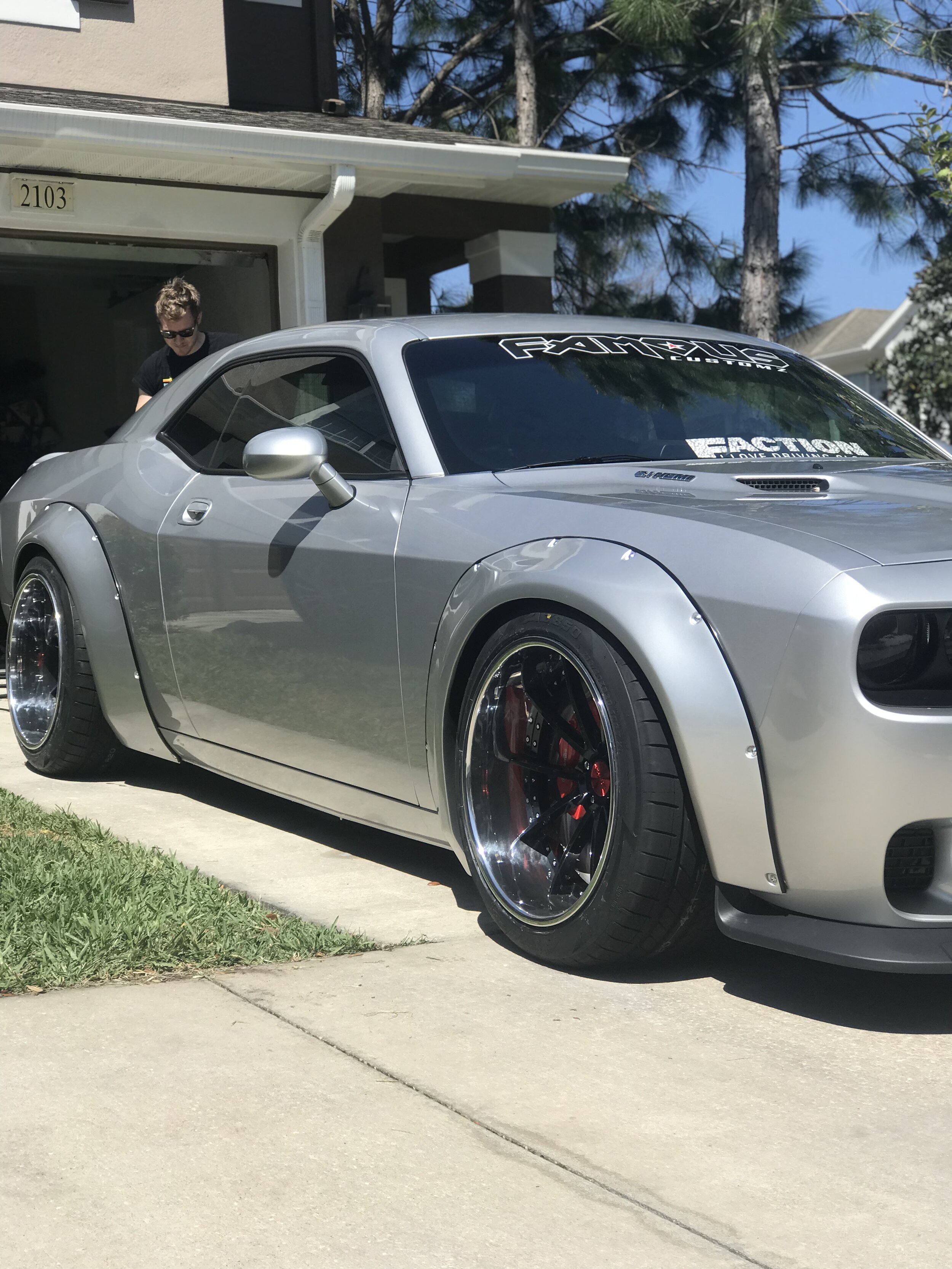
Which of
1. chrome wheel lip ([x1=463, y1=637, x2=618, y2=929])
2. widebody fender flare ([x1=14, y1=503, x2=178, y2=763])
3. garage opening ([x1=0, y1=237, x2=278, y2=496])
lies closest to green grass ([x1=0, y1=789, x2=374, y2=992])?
chrome wheel lip ([x1=463, y1=637, x2=618, y2=929])

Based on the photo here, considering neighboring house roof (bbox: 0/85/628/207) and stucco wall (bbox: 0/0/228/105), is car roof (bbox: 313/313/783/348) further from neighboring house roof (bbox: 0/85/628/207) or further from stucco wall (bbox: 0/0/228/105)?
stucco wall (bbox: 0/0/228/105)

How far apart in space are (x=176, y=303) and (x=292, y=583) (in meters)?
2.78

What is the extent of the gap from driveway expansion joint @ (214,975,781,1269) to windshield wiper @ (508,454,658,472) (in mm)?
1364

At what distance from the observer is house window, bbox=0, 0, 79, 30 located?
977cm

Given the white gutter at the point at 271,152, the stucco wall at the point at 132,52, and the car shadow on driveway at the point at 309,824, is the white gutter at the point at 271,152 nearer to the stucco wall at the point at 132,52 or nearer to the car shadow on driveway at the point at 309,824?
the stucco wall at the point at 132,52

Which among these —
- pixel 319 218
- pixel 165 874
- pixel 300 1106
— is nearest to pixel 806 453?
pixel 165 874

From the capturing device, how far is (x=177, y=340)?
6.36 meters

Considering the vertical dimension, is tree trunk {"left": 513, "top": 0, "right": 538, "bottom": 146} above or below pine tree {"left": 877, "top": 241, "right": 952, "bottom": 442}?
above

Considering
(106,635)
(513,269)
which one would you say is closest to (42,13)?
(513,269)

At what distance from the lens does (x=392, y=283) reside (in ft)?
47.4

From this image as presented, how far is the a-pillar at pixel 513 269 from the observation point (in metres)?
11.9

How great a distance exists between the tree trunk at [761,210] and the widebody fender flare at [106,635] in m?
12.4

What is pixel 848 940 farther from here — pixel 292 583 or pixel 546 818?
pixel 292 583

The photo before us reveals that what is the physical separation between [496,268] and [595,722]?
9.31 metres
